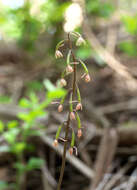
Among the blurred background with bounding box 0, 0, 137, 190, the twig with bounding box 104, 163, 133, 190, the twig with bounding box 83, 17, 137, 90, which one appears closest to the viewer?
the twig with bounding box 104, 163, 133, 190

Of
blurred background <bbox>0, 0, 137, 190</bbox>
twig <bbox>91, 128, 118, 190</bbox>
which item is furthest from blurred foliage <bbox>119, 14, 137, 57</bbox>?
twig <bbox>91, 128, 118, 190</bbox>

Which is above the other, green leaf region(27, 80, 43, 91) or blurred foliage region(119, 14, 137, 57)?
blurred foliage region(119, 14, 137, 57)

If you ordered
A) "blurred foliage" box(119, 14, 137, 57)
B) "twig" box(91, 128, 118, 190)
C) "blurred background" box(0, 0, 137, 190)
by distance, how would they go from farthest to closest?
"blurred foliage" box(119, 14, 137, 57) → "blurred background" box(0, 0, 137, 190) → "twig" box(91, 128, 118, 190)

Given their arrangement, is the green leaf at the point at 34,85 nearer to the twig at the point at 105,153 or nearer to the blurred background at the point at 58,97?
the blurred background at the point at 58,97

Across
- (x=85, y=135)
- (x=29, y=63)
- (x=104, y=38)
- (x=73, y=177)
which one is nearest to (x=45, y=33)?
(x=29, y=63)

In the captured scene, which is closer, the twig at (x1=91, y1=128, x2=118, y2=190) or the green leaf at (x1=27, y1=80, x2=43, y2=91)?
the twig at (x1=91, y1=128, x2=118, y2=190)

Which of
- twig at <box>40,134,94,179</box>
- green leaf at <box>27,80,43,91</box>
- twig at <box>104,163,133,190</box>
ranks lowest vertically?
twig at <box>104,163,133,190</box>

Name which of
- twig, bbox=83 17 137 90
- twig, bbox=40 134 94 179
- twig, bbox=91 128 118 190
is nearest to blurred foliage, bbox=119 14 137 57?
twig, bbox=83 17 137 90

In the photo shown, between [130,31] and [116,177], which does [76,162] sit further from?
[130,31]

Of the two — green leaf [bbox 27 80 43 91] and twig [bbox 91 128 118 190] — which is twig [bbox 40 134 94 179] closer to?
twig [bbox 91 128 118 190]
